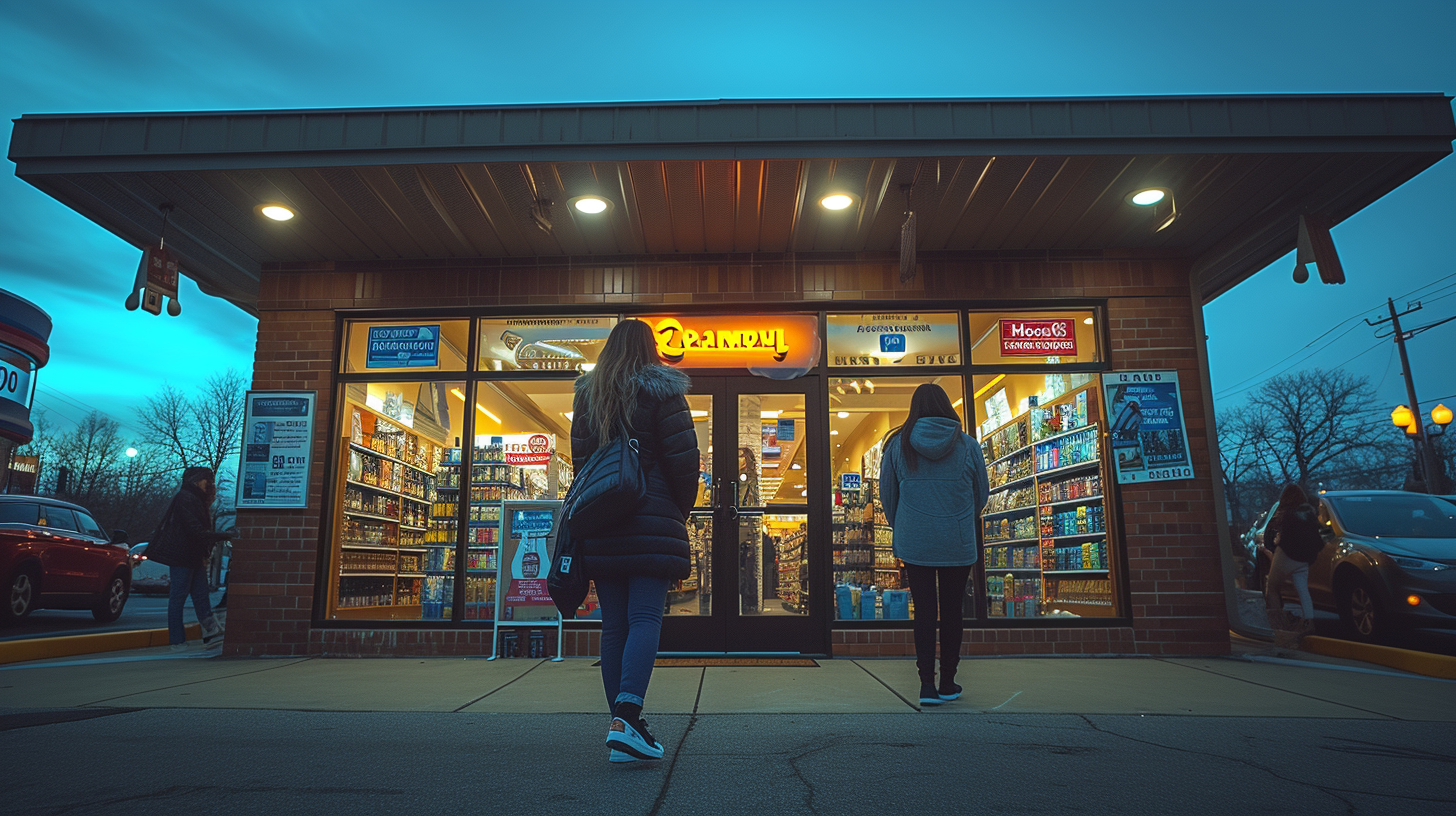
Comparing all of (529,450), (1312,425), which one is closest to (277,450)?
(529,450)

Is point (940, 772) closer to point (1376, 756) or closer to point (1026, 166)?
point (1376, 756)

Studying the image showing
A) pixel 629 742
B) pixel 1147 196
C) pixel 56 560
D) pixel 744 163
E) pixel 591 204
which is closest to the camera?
pixel 629 742

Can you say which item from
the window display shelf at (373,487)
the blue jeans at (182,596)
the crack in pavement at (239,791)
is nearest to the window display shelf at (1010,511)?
the window display shelf at (373,487)

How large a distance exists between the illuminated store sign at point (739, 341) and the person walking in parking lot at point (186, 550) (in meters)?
4.19

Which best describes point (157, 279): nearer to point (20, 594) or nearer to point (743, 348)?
point (743, 348)

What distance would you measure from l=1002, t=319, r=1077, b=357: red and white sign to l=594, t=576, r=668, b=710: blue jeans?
4.97 metres

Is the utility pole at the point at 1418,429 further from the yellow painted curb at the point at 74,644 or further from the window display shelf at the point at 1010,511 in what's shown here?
the yellow painted curb at the point at 74,644

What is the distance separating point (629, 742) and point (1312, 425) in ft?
125

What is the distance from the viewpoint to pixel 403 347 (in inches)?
288

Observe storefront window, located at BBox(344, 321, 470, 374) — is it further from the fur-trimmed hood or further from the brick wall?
the fur-trimmed hood

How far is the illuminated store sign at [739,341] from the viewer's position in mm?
7125

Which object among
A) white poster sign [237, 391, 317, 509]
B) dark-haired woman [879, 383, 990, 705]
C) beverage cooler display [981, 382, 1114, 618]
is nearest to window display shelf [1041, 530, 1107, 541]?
beverage cooler display [981, 382, 1114, 618]

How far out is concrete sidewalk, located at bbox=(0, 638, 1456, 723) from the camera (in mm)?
4180

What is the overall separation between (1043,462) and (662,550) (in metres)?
5.41
